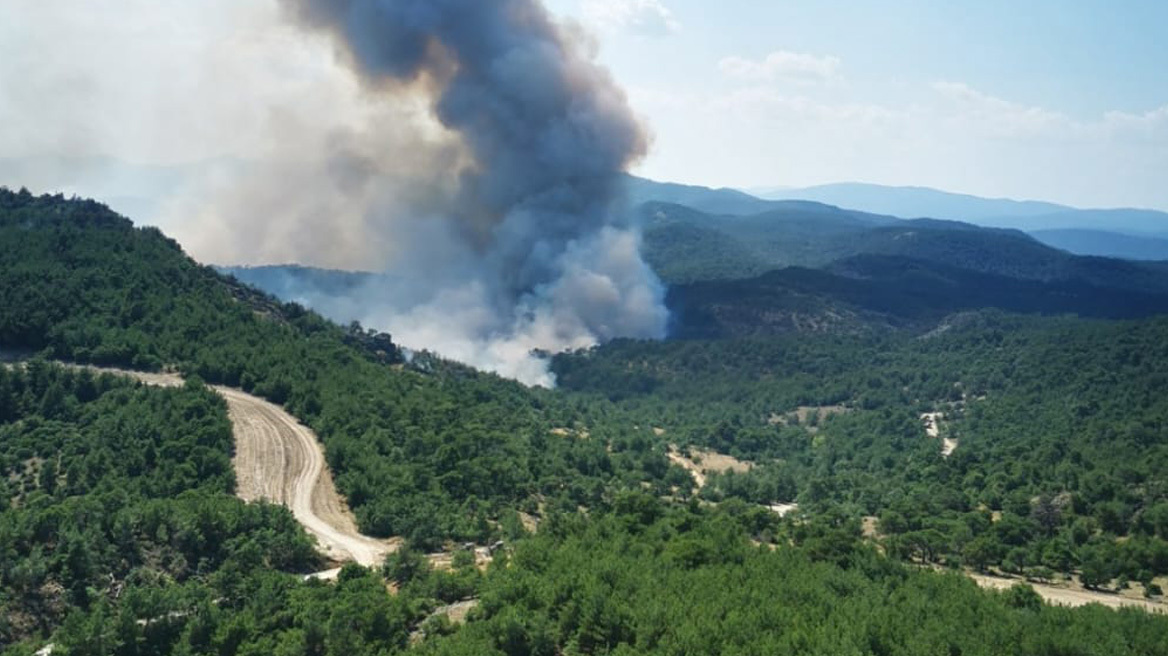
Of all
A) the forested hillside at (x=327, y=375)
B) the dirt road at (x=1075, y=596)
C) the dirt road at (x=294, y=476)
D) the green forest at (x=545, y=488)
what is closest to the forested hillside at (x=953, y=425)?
the green forest at (x=545, y=488)

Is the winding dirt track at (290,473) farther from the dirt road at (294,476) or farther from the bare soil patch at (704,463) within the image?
the bare soil patch at (704,463)

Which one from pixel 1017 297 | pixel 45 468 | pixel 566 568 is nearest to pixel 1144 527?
pixel 566 568

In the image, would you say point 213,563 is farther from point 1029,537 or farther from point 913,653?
point 1029,537

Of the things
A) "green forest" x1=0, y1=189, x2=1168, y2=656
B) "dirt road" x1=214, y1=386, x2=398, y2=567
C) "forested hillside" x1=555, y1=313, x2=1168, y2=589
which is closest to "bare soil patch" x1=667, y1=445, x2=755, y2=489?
"green forest" x1=0, y1=189, x2=1168, y2=656

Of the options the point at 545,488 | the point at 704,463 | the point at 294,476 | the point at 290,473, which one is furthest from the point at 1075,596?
the point at 290,473

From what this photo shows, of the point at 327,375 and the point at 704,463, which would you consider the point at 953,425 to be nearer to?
the point at 704,463

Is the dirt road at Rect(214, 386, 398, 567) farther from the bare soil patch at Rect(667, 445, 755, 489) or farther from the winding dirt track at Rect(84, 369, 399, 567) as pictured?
the bare soil patch at Rect(667, 445, 755, 489)
